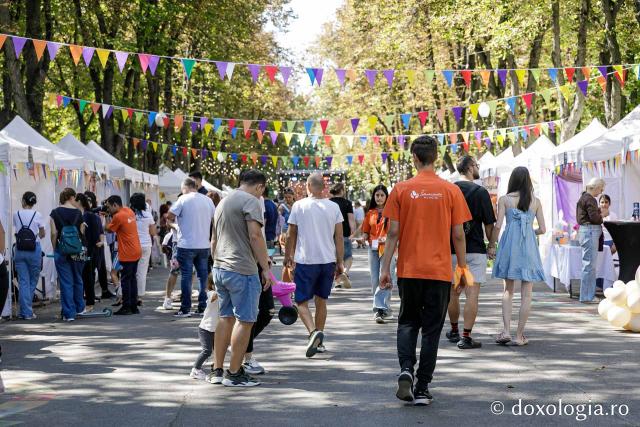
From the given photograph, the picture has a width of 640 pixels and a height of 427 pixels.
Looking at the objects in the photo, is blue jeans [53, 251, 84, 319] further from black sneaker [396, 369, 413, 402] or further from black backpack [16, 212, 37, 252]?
black sneaker [396, 369, 413, 402]

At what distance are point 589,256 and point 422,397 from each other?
28.1ft

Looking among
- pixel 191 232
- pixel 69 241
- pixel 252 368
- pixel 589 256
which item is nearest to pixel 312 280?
pixel 252 368

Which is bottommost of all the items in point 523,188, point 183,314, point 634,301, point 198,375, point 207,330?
point 183,314

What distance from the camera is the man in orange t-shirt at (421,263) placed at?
720 centimetres

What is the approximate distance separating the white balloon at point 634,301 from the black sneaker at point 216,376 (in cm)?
544

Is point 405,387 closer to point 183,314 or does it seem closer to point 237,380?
point 237,380

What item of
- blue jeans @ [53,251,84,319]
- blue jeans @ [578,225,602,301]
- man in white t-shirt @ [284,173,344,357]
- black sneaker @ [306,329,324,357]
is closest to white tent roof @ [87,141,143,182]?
blue jeans @ [53,251,84,319]

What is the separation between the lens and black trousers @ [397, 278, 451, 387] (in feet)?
23.6

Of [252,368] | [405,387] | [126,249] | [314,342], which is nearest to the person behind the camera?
[405,387]

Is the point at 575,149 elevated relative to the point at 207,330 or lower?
elevated

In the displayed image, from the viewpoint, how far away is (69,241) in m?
13.8

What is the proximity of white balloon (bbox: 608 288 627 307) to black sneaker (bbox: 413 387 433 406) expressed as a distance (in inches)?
204

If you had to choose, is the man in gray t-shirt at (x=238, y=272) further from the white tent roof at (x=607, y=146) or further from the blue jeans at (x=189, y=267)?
the white tent roof at (x=607, y=146)

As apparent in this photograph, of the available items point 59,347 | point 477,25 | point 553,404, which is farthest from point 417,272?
point 477,25
